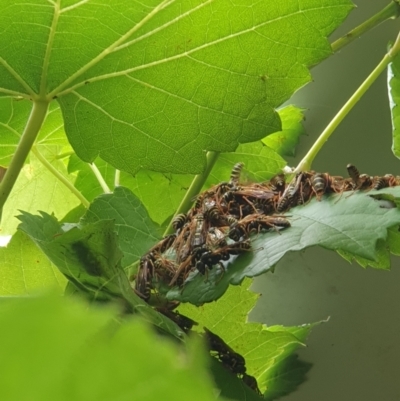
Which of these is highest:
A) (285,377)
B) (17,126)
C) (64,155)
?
(17,126)

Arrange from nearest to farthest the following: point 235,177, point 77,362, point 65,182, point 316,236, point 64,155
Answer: point 77,362
point 316,236
point 235,177
point 65,182
point 64,155

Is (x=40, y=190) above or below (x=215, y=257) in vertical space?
below

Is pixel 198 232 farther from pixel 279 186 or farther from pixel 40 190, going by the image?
pixel 40 190

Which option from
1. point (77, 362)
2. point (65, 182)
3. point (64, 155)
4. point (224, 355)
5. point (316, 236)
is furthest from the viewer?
point (64, 155)

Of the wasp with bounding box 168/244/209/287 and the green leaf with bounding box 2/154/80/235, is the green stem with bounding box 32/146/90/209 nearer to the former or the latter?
the green leaf with bounding box 2/154/80/235

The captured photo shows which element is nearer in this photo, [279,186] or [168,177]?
[279,186]

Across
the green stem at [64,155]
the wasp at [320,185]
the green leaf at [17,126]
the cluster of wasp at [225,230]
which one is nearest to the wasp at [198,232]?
the cluster of wasp at [225,230]

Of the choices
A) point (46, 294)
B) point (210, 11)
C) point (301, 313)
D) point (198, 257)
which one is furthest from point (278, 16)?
point (301, 313)

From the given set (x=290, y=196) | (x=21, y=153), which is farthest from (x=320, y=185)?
(x=21, y=153)

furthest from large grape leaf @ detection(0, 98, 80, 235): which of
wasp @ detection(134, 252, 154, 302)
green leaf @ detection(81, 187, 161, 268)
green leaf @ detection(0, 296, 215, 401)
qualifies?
green leaf @ detection(0, 296, 215, 401)
